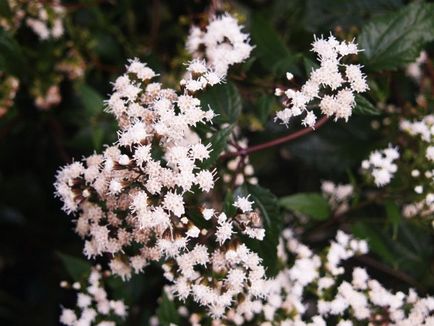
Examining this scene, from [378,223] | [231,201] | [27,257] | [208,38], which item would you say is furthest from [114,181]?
[27,257]

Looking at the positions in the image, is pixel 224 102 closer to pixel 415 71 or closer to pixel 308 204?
pixel 308 204

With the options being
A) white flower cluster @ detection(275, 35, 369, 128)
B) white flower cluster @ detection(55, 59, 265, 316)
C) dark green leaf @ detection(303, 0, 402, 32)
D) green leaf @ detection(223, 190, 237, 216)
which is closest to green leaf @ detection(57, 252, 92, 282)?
white flower cluster @ detection(55, 59, 265, 316)

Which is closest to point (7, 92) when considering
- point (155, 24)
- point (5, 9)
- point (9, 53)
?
point (9, 53)

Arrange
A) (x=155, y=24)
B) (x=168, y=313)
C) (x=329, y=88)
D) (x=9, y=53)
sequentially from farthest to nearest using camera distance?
(x=155, y=24) → (x=9, y=53) → (x=168, y=313) → (x=329, y=88)

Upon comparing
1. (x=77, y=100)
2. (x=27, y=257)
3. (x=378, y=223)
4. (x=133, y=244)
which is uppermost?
(x=77, y=100)

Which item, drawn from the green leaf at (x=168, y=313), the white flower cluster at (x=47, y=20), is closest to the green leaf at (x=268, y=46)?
the white flower cluster at (x=47, y=20)

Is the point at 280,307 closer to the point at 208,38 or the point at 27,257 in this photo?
the point at 208,38
